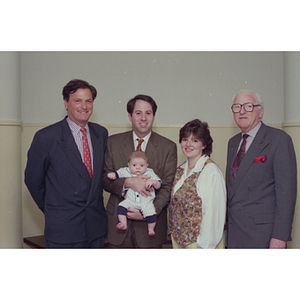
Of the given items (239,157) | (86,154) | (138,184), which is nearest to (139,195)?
(138,184)

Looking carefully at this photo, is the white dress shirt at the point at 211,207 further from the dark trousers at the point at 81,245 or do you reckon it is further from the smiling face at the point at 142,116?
the dark trousers at the point at 81,245

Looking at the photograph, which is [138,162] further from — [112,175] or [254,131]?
[254,131]

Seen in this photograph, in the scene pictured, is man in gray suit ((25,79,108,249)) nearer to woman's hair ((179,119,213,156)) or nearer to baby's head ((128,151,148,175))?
baby's head ((128,151,148,175))

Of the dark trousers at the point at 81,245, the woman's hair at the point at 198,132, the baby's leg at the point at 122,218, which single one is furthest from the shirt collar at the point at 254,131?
the dark trousers at the point at 81,245

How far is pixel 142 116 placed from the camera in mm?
3793

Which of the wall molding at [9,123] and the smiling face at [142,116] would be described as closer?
the smiling face at [142,116]

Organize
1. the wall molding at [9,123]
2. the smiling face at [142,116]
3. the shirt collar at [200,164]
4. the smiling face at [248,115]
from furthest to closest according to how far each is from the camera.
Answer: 1. the wall molding at [9,123]
2. the smiling face at [142,116]
3. the smiling face at [248,115]
4. the shirt collar at [200,164]

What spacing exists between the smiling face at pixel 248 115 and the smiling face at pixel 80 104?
4.97 feet

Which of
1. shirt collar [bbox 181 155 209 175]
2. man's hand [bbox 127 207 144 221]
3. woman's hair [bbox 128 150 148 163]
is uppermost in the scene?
woman's hair [bbox 128 150 148 163]

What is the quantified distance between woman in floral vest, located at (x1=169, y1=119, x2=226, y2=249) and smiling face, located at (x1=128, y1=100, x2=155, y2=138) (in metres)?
0.40

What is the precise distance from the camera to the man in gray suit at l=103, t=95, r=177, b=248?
380 cm

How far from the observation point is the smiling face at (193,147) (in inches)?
141

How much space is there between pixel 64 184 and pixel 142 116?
1057mm

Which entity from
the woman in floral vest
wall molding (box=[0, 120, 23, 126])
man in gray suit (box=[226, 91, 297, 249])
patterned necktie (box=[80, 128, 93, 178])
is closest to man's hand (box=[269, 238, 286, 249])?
man in gray suit (box=[226, 91, 297, 249])
